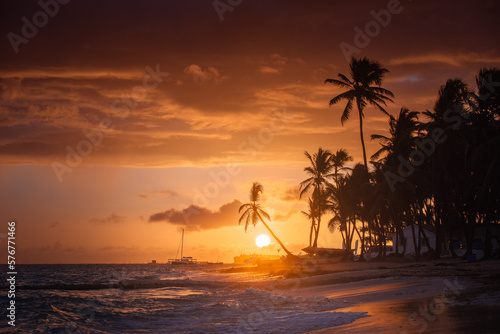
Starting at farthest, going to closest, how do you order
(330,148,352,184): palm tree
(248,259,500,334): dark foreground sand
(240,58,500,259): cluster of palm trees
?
(330,148,352,184): palm tree → (240,58,500,259): cluster of palm trees → (248,259,500,334): dark foreground sand

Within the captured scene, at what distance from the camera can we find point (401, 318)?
1044cm

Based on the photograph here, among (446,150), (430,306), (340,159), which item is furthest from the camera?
(340,159)

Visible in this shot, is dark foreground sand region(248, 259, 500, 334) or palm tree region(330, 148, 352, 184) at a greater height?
palm tree region(330, 148, 352, 184)

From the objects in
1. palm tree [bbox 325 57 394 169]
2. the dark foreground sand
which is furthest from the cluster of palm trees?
the dark foreground sand

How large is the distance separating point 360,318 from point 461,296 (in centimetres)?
352

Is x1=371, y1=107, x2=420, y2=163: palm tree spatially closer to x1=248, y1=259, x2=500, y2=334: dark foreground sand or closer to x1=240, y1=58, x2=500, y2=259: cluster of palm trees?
x1=240, y1=58, x2=500, y2=259: cluster of palm trees

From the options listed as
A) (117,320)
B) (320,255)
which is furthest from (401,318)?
(320,255)

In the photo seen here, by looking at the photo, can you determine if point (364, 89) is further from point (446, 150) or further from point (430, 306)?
point (430, 306)

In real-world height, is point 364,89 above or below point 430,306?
above

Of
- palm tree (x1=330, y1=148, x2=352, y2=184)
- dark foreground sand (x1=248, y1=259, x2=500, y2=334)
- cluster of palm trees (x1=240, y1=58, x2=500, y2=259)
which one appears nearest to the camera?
dark foreground sand (x1=248, y1=259, x2=500, y2=334)

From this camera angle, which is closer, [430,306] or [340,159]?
[430,306]

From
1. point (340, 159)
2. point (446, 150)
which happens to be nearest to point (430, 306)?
point (446, 150)

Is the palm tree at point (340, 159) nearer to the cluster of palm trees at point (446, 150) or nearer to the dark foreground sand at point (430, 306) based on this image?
the cluster of palm trees at point (446, 150)

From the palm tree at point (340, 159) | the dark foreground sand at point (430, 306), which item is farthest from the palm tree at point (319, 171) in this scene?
the dark foreground sand at point (430, 306)
